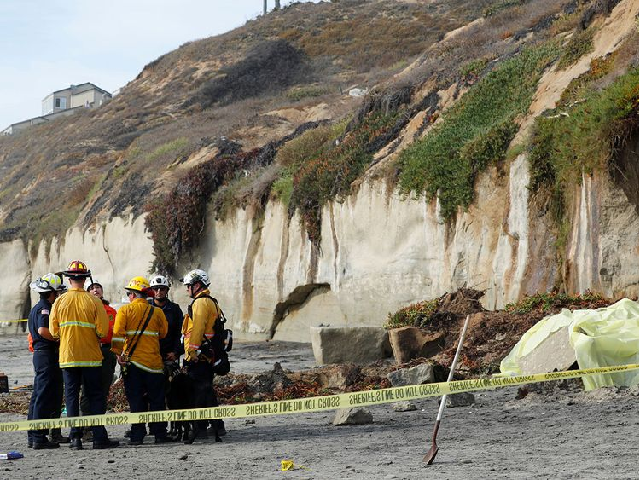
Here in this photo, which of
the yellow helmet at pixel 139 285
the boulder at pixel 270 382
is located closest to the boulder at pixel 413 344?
the boulder at pixel 270 382

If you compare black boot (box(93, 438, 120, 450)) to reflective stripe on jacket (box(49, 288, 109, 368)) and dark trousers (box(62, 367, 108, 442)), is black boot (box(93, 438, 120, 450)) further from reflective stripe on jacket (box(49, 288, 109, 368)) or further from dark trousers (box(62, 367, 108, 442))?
reflective stripe on jacket (box(49, 288, 109, 368))

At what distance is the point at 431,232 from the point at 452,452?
12287 millimetres

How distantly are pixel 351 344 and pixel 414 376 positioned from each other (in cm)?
509

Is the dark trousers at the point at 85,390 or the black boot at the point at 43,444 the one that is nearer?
the dark trousers at the point at 85,390

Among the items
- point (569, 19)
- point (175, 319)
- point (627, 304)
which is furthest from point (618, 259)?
point (569, 19)

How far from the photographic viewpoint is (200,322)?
33.8 ft

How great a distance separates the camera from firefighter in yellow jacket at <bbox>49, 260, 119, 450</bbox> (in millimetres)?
10141

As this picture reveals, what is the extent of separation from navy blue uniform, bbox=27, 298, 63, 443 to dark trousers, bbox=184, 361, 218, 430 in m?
1.45

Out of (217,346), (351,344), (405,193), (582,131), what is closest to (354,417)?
(217,346)

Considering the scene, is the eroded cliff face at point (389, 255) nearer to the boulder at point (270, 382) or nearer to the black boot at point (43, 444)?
A: the boulder at point (270, 382)

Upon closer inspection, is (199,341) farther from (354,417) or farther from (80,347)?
(354,417)

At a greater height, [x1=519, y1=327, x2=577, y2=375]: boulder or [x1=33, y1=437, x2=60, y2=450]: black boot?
[x1=519, y1=327, x2=577, y2=375]: boulder

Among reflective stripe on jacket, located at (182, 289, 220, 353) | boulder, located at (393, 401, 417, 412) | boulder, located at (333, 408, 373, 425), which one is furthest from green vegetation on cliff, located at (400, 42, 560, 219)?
reflective stripe on jacket, located at (182, 289, 220, 353)

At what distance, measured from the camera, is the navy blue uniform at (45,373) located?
1052cm
